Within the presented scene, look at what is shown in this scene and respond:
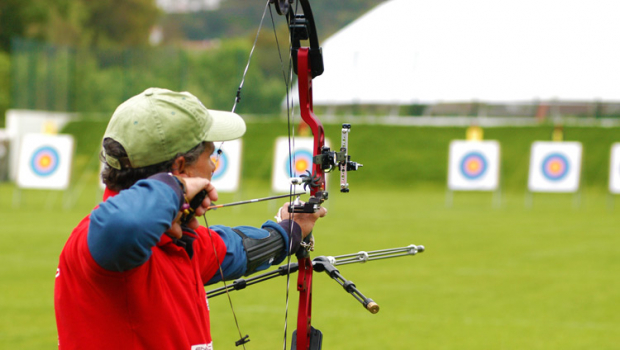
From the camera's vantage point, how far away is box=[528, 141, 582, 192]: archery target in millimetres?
11774

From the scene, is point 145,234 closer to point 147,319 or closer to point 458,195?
point 147,319

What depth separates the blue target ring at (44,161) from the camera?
1079 centimetres

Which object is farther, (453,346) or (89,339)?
(453,346)

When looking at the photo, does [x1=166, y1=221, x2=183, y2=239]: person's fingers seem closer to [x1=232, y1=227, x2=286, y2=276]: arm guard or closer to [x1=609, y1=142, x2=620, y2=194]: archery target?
[x1=232, y1=227, x2=286, y2=276]: arm guard

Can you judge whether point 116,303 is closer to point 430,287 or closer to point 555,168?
point 430,287

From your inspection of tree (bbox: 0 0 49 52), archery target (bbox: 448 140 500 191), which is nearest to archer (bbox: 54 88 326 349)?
archery target (bbox: 448 140 500 191)

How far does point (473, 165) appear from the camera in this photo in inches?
480

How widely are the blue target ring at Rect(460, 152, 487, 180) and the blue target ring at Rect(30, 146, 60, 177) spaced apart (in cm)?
597

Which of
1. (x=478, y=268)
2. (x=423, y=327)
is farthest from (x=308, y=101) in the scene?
Result: (x=478, y=268)

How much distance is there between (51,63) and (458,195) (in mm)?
9226

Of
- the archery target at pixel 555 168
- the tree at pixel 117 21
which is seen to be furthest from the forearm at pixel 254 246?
the tree at pixel 117 21

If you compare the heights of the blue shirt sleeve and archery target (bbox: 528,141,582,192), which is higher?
the blue shirt sleeve

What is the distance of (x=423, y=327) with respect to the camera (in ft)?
11.9

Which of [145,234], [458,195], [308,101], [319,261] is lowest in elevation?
[458,195]
